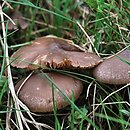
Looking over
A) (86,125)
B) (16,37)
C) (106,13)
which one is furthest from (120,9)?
(16,37)

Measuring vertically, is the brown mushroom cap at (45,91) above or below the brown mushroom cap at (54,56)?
below

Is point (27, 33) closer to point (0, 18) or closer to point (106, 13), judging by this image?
point (0, 18)

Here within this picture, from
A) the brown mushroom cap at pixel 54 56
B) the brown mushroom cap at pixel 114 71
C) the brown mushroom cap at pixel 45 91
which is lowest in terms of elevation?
the brown mushroom cap at pixel 45 91

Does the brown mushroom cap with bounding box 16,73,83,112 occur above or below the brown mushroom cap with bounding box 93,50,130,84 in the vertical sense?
below

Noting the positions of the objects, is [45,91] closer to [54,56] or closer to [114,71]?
[54,56]

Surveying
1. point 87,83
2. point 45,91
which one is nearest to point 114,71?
point 87,83
